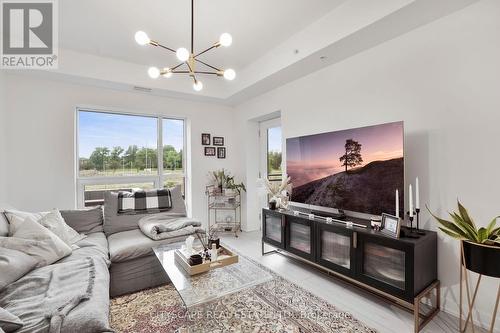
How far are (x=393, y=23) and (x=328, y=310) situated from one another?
2569 millimetres

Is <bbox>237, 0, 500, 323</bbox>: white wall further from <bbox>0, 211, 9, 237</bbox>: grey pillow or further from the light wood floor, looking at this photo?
Result: <bbox>0, 211, 9, 237</bbox>: grey pillow

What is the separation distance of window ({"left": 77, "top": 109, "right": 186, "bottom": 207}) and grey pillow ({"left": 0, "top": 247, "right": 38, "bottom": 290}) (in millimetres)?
1864

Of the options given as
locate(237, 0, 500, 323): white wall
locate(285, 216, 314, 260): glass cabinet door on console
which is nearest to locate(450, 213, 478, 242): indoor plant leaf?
locate(237, 0, 500, 323): white wall

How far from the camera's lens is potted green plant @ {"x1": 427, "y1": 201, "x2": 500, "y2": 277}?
143 centimetres

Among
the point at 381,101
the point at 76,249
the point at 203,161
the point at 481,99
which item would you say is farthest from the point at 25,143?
the point at 481,99

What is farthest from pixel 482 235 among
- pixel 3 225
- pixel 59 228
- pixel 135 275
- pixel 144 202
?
pixel 3 225

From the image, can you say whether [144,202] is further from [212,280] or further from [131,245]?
[212,280]

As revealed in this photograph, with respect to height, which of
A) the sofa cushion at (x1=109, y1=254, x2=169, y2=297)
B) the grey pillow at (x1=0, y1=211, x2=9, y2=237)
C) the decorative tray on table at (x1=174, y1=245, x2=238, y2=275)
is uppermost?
the grey pillow at (x1=0, y1=211, x2=9, y2=237)

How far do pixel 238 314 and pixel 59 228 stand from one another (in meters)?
1.93

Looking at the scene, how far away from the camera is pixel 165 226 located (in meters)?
2.68

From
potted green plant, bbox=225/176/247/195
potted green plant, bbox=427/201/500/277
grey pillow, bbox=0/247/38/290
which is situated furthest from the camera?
potted green plant, bbox=225/176/247/195

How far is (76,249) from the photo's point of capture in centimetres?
223

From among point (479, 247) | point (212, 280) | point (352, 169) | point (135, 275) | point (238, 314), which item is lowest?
point (238, 314)

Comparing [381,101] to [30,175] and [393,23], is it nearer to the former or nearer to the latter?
[393,23]
